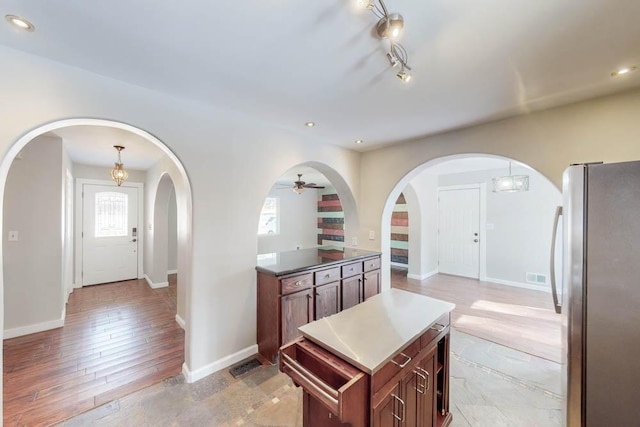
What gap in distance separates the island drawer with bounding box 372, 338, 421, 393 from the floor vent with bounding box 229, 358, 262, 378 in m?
1.76

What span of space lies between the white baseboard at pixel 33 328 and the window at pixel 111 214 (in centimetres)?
233

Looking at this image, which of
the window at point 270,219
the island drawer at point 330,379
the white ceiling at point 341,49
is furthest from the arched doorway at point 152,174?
the window at point 270,219

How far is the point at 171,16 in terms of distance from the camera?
1302 millimetres

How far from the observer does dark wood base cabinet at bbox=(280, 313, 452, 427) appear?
1003mm

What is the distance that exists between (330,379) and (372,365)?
24 cm

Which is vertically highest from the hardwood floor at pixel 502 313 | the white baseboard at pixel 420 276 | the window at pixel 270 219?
the window at pixel 270 219

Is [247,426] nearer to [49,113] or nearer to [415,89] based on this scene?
[49,113]

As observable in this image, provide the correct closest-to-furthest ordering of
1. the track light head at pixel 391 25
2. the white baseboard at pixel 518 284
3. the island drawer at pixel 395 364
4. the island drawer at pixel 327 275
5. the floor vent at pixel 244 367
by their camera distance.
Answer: the island drawer at pixel 395 364 < the track light head at pixel 391 25 < the floor vent at pixel 244 367 < the island drawer at pixel 327 275 < the white baseboard at pixel 518 284

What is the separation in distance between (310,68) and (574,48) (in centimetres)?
163

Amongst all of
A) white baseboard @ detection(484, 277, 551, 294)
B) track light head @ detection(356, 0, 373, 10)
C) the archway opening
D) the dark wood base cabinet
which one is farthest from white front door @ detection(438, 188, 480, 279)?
track light head @ detection(356, 0, 373, 10)

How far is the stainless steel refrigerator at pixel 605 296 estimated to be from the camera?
3.67ft

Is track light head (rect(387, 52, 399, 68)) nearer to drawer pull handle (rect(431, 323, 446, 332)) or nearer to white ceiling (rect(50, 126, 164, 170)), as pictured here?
drawer pull handle (rect(431, 323, 446, 332))

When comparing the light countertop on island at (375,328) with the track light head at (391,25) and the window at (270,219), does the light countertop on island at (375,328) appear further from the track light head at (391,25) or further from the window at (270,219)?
the window at (270,219)

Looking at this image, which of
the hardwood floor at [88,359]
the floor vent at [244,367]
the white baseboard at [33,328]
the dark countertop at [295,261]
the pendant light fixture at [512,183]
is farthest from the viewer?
the pendant light fixture at [512,183]
